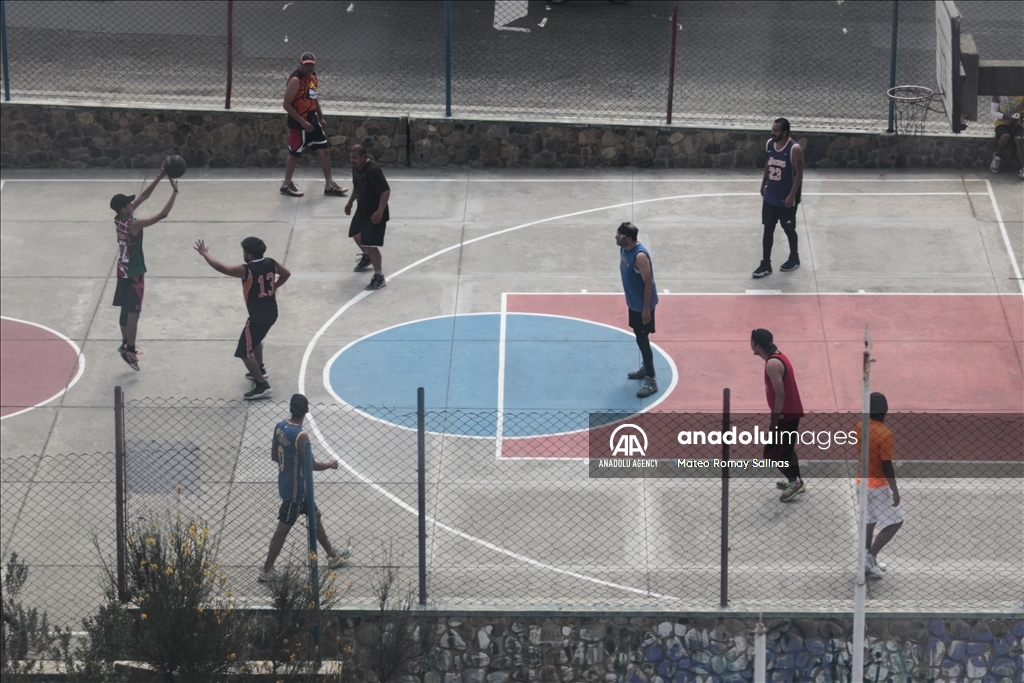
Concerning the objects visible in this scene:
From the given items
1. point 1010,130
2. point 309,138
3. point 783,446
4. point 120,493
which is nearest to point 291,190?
point 309,138

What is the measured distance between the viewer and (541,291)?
1755cm

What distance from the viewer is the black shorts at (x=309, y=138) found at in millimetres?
19469

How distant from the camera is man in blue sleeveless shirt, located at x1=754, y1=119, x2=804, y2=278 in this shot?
16.7 meters

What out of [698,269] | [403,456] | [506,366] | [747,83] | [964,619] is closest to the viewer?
[964,619]

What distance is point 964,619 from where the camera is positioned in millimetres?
11711

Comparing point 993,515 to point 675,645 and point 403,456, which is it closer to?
point 675,645

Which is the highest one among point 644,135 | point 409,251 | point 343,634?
point 644,135

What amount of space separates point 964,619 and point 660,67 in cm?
1186

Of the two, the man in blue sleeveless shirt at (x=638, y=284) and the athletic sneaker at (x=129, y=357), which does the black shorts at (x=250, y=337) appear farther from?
the man in blue sleeveless shirt at (x=638, y=284)

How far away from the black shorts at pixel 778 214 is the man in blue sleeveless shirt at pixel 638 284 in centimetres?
277

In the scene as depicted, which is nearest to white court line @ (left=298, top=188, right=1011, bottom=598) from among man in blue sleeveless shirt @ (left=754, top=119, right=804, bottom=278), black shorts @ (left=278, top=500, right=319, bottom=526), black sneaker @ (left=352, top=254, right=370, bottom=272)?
black sneaker @ (left=352, top=254, right=370, bottom=272)

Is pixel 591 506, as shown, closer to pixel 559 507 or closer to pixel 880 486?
pixel 559 507

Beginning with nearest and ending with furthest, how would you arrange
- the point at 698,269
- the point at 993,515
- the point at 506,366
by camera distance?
the point at 993,515, the point at 506,366, the point at 698,269

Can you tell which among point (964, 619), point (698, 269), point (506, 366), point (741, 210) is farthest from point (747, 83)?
point (964, 619)
